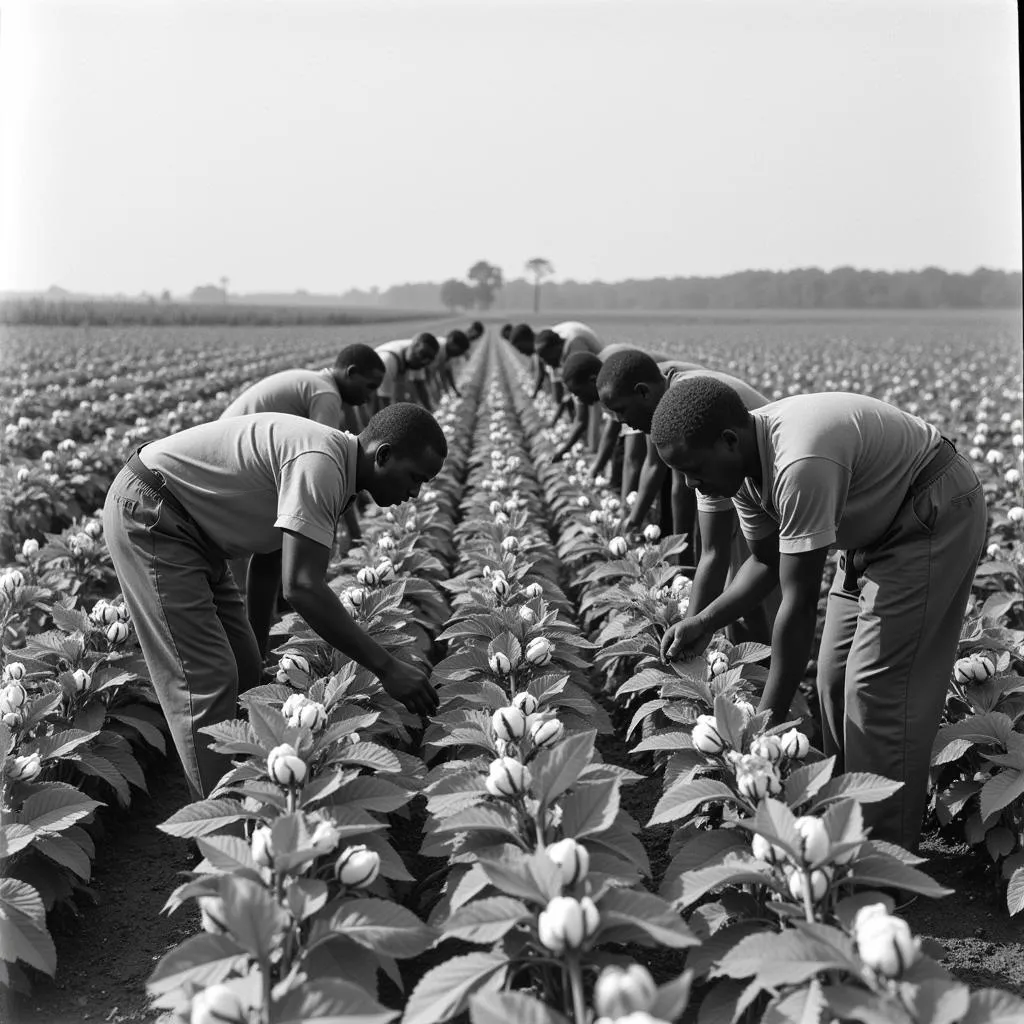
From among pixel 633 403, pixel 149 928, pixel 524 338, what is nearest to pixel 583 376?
pixel 633 403

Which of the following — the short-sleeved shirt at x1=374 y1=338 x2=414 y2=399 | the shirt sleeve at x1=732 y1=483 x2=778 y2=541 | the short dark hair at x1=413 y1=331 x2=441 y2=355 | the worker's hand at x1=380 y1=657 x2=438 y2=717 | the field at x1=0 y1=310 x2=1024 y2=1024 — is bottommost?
the field at x1=0 y1=310 x2=1024 y2=1024

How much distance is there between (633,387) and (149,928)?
9.87 feet

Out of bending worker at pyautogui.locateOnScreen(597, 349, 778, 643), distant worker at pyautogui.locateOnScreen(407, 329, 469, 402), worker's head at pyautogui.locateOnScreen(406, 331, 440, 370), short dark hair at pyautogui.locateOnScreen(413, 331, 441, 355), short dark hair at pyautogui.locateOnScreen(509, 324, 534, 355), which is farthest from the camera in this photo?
distant worker at pyautogui.locateOnScreen(407, 329, 469, 402)

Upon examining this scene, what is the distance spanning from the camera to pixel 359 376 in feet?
17.9

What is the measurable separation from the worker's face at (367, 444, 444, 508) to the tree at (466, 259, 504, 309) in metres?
129

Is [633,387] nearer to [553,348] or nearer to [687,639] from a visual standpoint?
[687,639]

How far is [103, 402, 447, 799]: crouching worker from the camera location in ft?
10.2

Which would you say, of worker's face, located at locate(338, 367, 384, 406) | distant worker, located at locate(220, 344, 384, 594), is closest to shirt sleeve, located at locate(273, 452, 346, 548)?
distant worker, located at locate(220, 344, 384, 594)

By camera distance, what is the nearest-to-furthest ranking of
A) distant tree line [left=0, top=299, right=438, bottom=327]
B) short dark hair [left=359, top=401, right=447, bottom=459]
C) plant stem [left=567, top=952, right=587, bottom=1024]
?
plant stem [left=567, top=952, right=587, bottom=1024] < short dark hair [left=359, top=401, right=447, bottom=459] < distant tree line [left=0, top=299, right=438, bottom=327]

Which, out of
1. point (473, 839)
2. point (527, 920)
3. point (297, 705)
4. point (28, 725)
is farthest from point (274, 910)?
point (28, 725)

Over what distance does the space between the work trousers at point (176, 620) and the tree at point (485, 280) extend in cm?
12920

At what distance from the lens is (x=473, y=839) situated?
94.6 inches

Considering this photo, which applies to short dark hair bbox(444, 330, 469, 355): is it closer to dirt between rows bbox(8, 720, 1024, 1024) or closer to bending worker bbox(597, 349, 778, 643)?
bending worker bbox(597, 349, 778, 643)

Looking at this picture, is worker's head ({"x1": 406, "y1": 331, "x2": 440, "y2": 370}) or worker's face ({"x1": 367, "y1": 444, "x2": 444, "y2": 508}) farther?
worker's head ({"x1": 406, "y1": 331, "x2": 440, "y2": 370})
